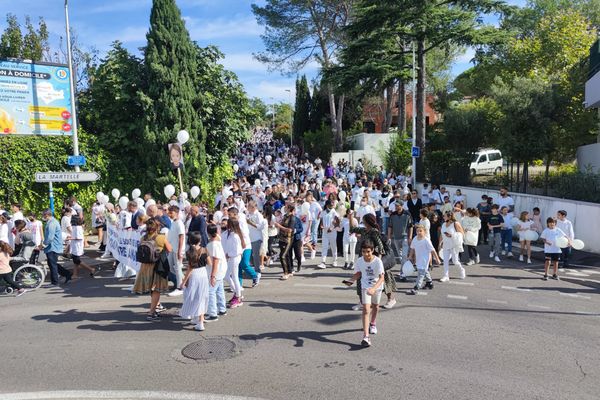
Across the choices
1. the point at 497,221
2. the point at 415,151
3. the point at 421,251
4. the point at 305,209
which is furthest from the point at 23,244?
the point at 415,151

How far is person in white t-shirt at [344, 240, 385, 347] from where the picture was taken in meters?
6.50

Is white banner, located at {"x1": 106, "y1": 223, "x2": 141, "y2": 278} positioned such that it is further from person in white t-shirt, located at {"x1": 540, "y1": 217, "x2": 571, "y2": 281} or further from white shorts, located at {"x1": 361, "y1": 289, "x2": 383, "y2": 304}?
person in white t-shirt, located at {"x1": 540, "y1": 217, "x2": 571, "y2": 281}

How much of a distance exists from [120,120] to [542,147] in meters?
17.7

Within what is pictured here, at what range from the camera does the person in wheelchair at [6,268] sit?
935 centimetres

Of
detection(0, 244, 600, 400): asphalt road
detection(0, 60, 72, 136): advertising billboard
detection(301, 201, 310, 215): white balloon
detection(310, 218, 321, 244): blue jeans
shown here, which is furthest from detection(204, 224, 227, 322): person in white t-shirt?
detection(0, 60, 72, 136): advertising billboard

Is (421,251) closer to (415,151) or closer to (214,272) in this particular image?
(214,272)

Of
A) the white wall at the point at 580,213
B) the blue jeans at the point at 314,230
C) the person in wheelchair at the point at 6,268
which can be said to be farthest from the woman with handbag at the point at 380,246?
the white wall at the point at 580,213

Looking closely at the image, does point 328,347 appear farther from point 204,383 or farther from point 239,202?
point 239,202

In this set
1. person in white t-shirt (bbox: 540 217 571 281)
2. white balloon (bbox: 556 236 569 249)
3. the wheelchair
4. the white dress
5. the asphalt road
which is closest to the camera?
the asphalt road

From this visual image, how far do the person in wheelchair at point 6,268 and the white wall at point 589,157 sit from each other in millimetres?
18864

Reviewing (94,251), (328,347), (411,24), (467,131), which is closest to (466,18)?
(411,24)

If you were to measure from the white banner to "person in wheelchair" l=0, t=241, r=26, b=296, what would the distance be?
2.03 metres

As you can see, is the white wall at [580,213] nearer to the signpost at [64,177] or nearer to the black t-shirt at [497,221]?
the black t-shirt at [497,221]

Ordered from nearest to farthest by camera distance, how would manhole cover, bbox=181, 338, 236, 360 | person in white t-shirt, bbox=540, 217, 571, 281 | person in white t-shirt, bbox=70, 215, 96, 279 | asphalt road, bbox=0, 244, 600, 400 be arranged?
asphalt road, bbox=0, 244, 600, 400 → manhole cover, bbox=181, 338, 236, 360 → person in white t-shirt, bbox=540, 217, 571, 281 → person in white t-shirt, bbox=70, 215, 96, 279
